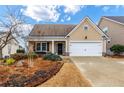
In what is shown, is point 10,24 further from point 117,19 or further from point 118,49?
point 117,19

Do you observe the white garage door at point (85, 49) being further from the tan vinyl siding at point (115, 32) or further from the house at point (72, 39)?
the tan vinyl siding at point (115, 32)

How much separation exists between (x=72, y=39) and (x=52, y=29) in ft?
6.90

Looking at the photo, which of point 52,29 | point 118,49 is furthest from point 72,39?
point 118,49

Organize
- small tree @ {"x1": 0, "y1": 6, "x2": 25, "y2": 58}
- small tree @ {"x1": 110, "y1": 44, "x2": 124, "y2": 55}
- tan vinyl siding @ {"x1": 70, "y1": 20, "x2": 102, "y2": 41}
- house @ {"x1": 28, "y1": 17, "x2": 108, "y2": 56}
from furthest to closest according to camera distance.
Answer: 1. tan vinyl siding @ {"x1": 70, "y1": 20, "x2": 102, "y2": 41}
2. house @ {"x1": 28, "y1": 17, "x2": 108, "y2": 56}
3. small tree @ {"x1": 110, "y1": 44, "x2": 124, "y2": 55}
4. small tree @ {"x1": 0, "y1": 6, "x2": 25, "y2": 58}

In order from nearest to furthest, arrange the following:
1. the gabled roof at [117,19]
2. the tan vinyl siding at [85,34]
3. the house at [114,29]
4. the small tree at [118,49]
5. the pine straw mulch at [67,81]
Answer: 1. the pine straw mulch at [67,81]
2. the small tree at [118,49]
3. the gabled roof at [117,19]
4. the house at [114,29]
5. the tan vinyl siding at [85,34]

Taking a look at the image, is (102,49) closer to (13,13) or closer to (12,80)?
(13,13)

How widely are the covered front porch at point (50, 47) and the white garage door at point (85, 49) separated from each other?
0.75 metres

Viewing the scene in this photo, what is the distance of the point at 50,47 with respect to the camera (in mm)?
22188

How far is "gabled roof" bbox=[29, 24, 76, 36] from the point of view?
20.4m

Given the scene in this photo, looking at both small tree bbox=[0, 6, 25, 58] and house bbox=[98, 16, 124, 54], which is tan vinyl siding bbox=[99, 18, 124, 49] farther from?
small tree bbox=[0, 6, 25, 58]

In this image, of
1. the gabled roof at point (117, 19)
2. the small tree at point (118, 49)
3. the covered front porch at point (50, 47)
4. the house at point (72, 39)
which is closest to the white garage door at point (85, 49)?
the house at point (72, 39)

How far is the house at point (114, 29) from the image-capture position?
22233mm

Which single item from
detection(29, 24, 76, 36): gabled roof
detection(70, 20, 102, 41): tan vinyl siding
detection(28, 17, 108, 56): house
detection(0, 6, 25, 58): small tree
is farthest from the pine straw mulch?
detection(70, 20, 102, 41): tan vinyl siding
